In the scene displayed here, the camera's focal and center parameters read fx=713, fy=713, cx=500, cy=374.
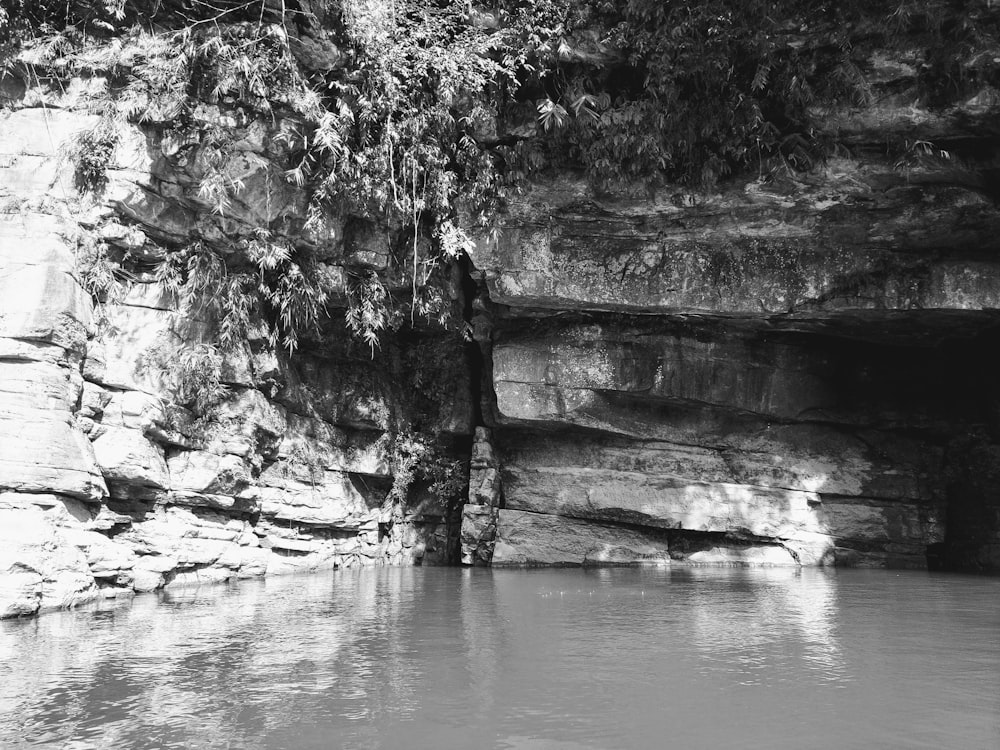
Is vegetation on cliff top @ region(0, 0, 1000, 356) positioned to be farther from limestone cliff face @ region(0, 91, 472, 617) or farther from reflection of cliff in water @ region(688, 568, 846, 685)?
reflection of cliff in water @ region(688, 568, 846, 685)

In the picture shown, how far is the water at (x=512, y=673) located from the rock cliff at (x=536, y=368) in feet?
8.63

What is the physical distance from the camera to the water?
3398 mm

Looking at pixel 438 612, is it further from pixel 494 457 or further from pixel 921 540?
pixel 921 540

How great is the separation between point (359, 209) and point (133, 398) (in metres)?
4.05

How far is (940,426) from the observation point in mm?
12016

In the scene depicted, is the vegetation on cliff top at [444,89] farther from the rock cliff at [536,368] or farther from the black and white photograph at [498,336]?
the rock cliff at [536,368]

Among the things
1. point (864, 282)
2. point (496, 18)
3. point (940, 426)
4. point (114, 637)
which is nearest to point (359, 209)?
point (496, 18)

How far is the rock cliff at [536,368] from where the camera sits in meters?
8.73

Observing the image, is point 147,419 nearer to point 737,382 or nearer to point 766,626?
point 766,626

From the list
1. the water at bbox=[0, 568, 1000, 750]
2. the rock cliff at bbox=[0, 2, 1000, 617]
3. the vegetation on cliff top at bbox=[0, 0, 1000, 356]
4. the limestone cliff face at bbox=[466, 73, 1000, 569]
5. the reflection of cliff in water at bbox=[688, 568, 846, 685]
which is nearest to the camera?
the water at bbox=[0, 568, 1000, 750]

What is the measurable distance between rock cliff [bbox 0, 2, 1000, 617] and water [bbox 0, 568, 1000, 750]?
8.63ft

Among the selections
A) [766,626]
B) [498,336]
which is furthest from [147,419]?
[766,626]

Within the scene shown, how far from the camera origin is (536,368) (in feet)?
38.7

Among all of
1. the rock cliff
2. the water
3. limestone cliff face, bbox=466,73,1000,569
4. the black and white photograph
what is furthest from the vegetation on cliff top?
the water
